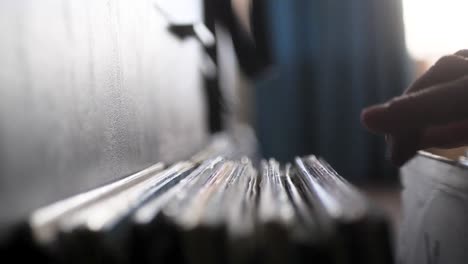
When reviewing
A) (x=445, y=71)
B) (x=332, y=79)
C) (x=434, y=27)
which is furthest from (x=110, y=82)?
(x=332, y=79)

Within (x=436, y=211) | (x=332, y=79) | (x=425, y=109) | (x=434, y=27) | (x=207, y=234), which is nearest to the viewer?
(x=207, y=234)

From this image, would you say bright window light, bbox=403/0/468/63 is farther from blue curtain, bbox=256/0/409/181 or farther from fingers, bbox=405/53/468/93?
fingers, bbox=405/53/468/93

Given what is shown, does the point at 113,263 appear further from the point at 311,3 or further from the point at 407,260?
the point at 311,3

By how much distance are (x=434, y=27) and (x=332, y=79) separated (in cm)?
71

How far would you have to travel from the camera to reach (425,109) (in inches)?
15.4

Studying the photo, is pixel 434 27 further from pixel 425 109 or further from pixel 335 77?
pixel 425 109

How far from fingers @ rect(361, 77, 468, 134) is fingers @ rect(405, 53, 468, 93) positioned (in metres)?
0.08

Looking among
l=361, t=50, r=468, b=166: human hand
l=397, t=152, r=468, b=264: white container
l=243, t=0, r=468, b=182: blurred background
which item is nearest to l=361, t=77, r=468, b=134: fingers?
l=361, t=50, r=468, b=166: human hand

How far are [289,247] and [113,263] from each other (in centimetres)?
10

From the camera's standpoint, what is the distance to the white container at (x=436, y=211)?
0.49 metres

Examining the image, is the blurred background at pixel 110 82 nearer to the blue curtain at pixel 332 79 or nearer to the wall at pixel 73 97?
the wall at pixel 73 97

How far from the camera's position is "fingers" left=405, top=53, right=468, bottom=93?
0.47 meters

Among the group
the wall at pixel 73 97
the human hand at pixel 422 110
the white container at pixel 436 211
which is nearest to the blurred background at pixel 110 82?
the wall at pixel 73 97

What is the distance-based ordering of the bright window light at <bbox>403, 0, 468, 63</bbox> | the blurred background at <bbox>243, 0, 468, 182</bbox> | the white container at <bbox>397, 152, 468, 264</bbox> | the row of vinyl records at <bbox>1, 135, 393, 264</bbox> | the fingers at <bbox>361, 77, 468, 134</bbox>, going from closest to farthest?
1. the row of vinyl records at <bbox>1, 135, 393, 264</bbox>
2. the fingers at <bbox>361, 77, 468, 134</bbox>
3. the white container at <bbox>397, 152, 468, 264</bbox>
4. the bright window light at <bbox>403, 0, 468, 63</bbox>
5. the blurred background at <bbox>243, 0, 468, 182</bbox>
